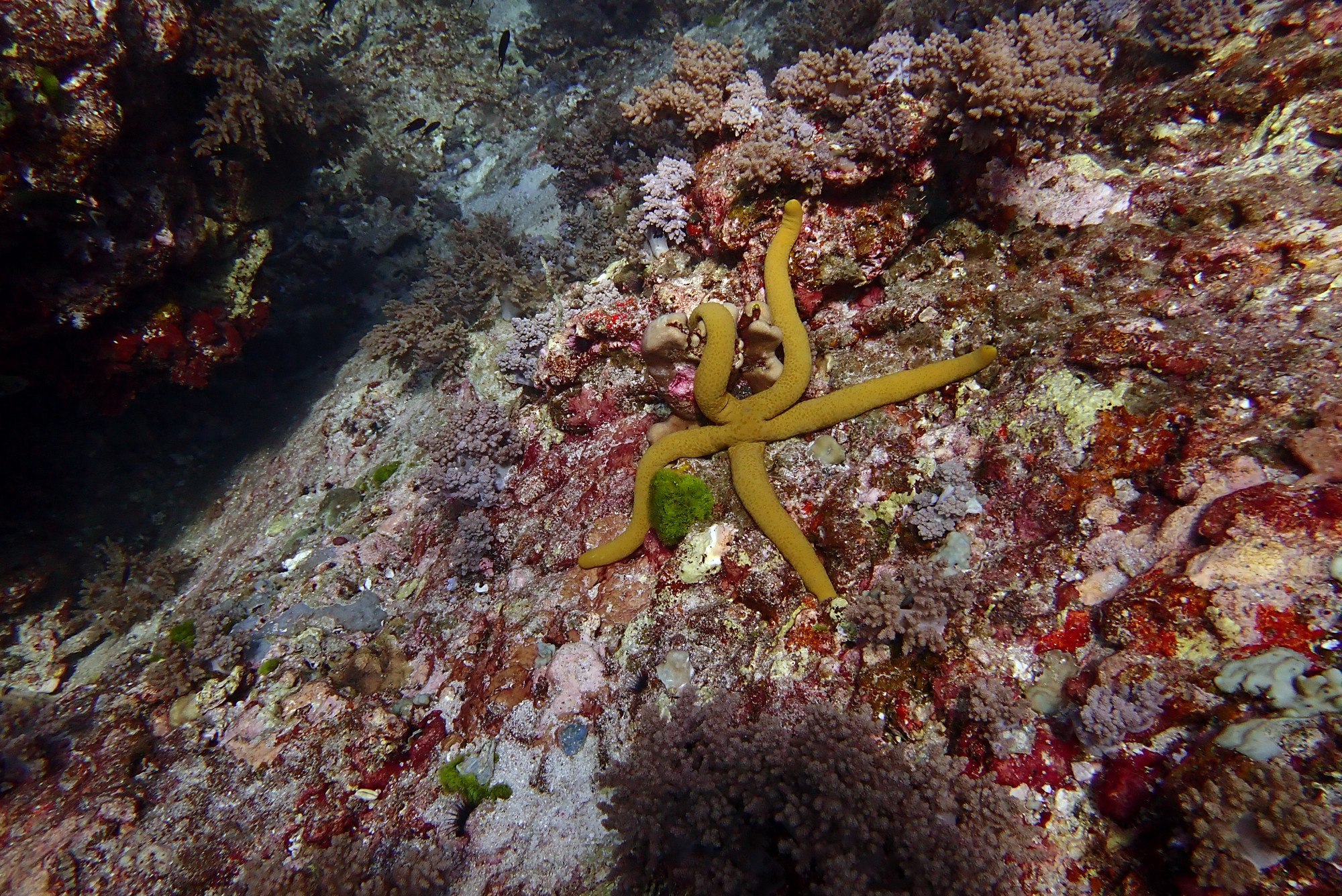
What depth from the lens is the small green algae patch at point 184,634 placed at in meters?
5.12

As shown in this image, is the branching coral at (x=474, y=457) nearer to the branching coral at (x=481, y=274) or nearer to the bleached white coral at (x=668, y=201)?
the branching coral at (x=481, y=274)

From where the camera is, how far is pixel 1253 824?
180 centimetres

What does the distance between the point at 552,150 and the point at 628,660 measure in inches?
316

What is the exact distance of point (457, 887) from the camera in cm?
347

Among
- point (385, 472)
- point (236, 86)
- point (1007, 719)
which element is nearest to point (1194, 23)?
point (1007, 719)

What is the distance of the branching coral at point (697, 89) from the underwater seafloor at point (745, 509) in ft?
0.13

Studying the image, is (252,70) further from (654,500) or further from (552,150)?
(654,500)

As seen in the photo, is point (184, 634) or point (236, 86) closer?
point (184, 634)

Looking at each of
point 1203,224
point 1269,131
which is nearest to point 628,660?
point 1203,224

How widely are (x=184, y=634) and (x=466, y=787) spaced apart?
359cm

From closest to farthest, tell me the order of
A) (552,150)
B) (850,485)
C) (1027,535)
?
(1027,535), (850,485), (552,150)

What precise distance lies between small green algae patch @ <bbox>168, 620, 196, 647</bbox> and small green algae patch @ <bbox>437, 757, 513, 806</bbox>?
314 centimetres

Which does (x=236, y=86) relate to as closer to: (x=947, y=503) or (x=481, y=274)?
(x=481, y=274)

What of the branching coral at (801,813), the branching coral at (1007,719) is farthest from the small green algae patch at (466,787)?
the branching coral at (1007,719)
